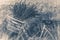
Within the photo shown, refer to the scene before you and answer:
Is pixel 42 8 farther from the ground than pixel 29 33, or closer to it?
farther from the ground

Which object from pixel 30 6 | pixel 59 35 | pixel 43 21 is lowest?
pixel 59 35

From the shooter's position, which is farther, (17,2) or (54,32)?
(17,2)

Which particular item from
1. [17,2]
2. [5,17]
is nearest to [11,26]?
[5,17]

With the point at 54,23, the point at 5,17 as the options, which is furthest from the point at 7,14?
the point at 54,23

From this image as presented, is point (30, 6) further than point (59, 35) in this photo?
Yes

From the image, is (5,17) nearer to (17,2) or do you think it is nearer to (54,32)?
(17,2)

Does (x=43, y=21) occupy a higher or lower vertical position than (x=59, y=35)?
higher

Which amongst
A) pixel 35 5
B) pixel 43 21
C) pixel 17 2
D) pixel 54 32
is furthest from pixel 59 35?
pixel 17 2

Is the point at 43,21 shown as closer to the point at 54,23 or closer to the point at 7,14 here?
the point at 54,23
